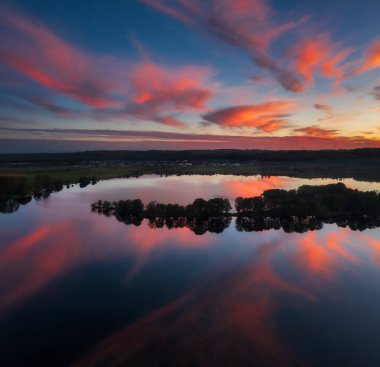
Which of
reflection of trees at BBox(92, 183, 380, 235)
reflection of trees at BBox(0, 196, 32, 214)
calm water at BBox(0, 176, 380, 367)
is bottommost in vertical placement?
reflection of trees at BBox(0, 196, 32, 214)

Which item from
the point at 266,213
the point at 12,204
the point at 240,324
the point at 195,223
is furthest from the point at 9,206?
the point at 240,324

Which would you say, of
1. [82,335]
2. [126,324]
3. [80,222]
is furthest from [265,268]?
[80,222]

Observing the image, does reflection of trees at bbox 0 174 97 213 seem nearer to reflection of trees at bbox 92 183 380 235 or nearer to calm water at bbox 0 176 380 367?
reflection of trees at bbox 92 183 380 235

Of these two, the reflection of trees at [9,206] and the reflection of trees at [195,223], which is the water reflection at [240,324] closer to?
the reflection of trees at [195,223]

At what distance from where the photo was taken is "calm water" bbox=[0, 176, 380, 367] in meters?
13.0

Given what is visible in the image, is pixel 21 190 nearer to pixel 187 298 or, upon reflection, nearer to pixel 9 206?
pixel 9 206

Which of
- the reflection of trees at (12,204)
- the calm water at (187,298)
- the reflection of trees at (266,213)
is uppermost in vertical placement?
the reflection of trees at (266,213)

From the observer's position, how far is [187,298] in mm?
17562

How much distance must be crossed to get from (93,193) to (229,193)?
21.9 m

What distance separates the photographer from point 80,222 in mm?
35125

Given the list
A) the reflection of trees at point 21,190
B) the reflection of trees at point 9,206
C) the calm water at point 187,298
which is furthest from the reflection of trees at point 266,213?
the reflection of trees at point 21,190

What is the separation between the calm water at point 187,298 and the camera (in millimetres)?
13016

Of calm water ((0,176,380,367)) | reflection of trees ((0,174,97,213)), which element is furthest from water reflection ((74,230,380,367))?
reflection of trees ((0,174,97,213))

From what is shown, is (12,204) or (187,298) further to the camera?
(12,204)
